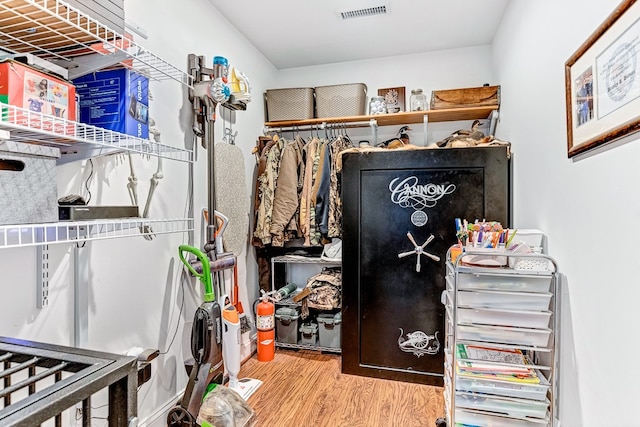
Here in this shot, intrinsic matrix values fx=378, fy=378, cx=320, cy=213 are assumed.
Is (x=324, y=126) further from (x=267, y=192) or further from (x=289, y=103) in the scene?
(x=267, y=192)

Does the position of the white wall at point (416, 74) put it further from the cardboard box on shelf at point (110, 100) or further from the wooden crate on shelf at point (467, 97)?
the cardboard box on shelf at point (110, 100)

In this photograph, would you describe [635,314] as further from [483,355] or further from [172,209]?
[172,209]

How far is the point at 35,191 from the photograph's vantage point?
37.6 inches

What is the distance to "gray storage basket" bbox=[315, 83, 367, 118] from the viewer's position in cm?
306

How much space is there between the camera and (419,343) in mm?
2518

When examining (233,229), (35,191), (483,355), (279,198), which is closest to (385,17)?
(279,198)

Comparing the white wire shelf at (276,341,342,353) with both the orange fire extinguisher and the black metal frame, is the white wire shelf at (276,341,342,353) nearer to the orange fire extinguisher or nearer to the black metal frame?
the orange fire extinguisher

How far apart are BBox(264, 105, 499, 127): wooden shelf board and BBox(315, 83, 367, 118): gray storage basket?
57 mm

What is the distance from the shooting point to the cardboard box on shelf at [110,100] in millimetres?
1210

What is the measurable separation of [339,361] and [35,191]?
239 cm

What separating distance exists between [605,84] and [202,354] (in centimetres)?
198

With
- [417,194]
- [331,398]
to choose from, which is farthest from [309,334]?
[417,194]

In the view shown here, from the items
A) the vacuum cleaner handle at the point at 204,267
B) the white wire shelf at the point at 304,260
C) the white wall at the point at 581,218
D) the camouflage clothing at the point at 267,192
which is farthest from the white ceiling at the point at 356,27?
the white wire shelf at the point at 304,260

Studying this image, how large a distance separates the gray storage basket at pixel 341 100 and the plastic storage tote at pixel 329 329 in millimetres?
1629
